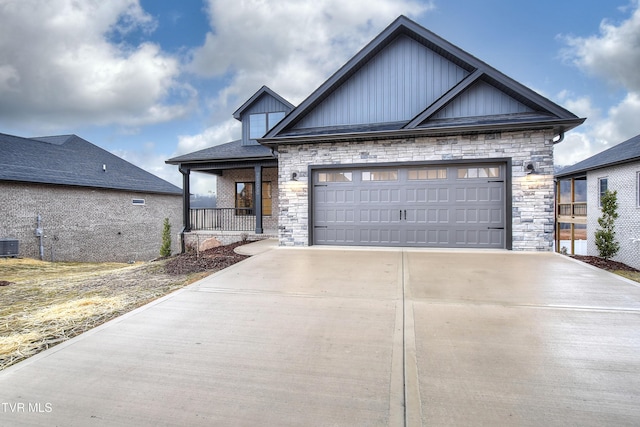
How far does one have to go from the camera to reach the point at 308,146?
9.46 meters

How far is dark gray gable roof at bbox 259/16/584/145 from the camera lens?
784cm

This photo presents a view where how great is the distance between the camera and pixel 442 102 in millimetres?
8398

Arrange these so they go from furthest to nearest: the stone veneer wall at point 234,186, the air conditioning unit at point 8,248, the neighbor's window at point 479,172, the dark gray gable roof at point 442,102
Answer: the stone veneer wall at point 234,186 → the air conditioning unit at point 8,248 → the neighbor's window at point 479,172 → the dark gray gable roof at point 442,102

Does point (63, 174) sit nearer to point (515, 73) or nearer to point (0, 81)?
point (0, 81)

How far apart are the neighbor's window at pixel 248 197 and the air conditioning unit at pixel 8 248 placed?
8.24 m

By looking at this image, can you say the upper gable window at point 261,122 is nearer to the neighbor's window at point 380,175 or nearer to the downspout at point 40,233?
the neighbor's window at point 380,175

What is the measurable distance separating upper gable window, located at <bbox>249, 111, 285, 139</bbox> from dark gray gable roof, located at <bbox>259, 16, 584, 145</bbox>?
13.4 feet

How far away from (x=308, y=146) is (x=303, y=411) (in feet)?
26.8

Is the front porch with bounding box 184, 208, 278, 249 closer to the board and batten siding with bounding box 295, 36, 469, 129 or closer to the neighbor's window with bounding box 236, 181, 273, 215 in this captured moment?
the neighbor's window with bounding box 236, 181, 273, 215

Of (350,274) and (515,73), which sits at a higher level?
→ (515,73)

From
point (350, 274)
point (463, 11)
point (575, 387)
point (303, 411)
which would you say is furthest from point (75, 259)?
point (463, 11)

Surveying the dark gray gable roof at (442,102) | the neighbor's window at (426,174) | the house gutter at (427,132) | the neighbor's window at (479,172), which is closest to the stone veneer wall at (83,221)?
the house gutter at (427,132)

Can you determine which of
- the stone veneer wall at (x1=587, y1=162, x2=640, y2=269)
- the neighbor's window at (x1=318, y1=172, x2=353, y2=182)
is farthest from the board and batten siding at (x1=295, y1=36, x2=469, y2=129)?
the stone veneer wall at (x1=587, y1=162, x2=640, y2=269)

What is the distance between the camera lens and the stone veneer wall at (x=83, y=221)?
12797 mm
